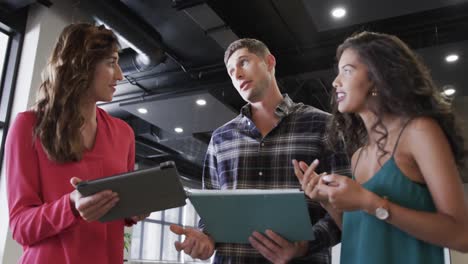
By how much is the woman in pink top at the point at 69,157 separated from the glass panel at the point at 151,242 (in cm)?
1079

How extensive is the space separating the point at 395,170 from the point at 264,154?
705mm

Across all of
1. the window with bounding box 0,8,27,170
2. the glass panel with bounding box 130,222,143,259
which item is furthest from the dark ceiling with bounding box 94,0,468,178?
the glass panel with bounding box 130,222,143,259

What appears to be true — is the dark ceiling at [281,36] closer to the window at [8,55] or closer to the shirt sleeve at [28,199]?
the window at [8,55]

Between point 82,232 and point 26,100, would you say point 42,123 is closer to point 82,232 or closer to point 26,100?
point 82,232

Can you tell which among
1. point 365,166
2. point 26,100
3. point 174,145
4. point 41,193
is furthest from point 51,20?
point 174,145

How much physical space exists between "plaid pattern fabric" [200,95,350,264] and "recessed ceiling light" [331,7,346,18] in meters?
2.57

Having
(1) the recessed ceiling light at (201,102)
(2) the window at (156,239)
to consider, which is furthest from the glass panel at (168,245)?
(1) the recessed ceiling light at (201,102)

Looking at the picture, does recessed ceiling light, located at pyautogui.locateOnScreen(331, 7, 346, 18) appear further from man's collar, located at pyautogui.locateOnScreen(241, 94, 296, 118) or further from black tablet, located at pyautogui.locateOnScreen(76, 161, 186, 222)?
black tablet, located at pyautogui.locateOnScreen(76, 161, 186, 222)

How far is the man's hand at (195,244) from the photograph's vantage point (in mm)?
1516

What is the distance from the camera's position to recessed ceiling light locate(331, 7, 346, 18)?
409 cm

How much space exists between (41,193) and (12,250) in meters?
2.95

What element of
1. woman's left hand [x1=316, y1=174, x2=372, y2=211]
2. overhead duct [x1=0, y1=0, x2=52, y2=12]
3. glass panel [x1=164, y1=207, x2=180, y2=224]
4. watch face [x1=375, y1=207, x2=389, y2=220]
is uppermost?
overhead duct [x1=0, y1=0, x2=52, y2=12]

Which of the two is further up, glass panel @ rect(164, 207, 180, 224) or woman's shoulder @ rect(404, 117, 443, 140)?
glass panel @ rect(164, 207, 180, 224)

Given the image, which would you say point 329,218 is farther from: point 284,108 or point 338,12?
point 338,12
